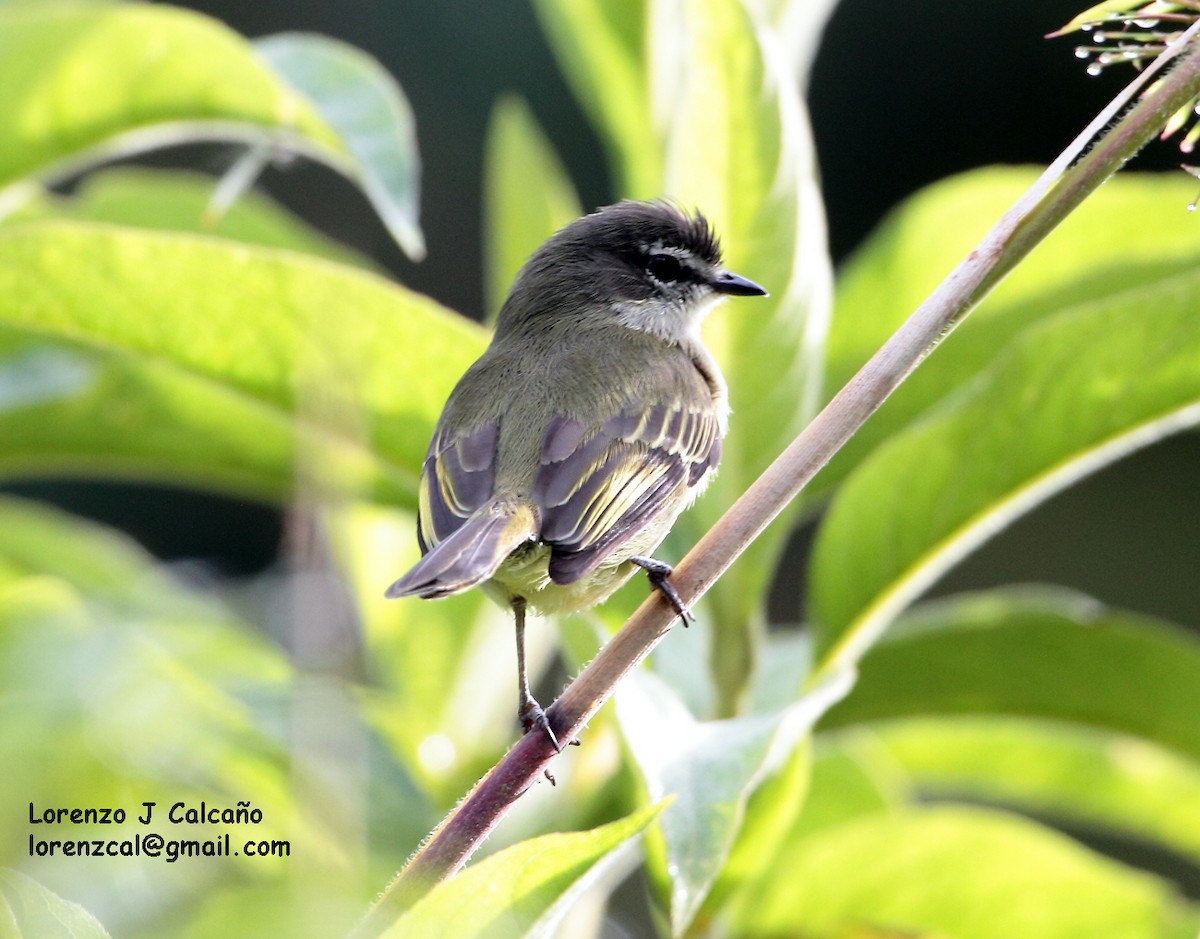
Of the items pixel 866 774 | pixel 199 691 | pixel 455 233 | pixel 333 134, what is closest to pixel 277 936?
pixel 199 691

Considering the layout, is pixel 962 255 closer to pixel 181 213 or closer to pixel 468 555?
pixel 468 555

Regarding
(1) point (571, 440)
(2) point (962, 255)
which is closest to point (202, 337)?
(1) point (571, 440)

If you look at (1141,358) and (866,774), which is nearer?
(1141,358)

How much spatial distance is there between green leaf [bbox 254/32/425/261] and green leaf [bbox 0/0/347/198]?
0.04 metres

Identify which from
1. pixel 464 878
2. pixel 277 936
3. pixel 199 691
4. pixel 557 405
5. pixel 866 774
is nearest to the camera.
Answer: pixel 277 936

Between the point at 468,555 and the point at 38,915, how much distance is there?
2.37ft

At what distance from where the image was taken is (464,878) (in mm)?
819

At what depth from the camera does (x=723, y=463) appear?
5.98 feet

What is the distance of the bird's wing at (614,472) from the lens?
163 centimetres

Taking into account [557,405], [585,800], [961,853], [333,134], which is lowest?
[585,800]

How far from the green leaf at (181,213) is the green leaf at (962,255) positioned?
74cm

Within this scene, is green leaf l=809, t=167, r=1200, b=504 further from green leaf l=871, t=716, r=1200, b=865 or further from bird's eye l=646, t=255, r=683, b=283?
green leaf l=871, t=716, r=1200, b=865

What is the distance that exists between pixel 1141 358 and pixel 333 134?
929 millimetres

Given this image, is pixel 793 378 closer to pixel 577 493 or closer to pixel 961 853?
pixel 577 493
